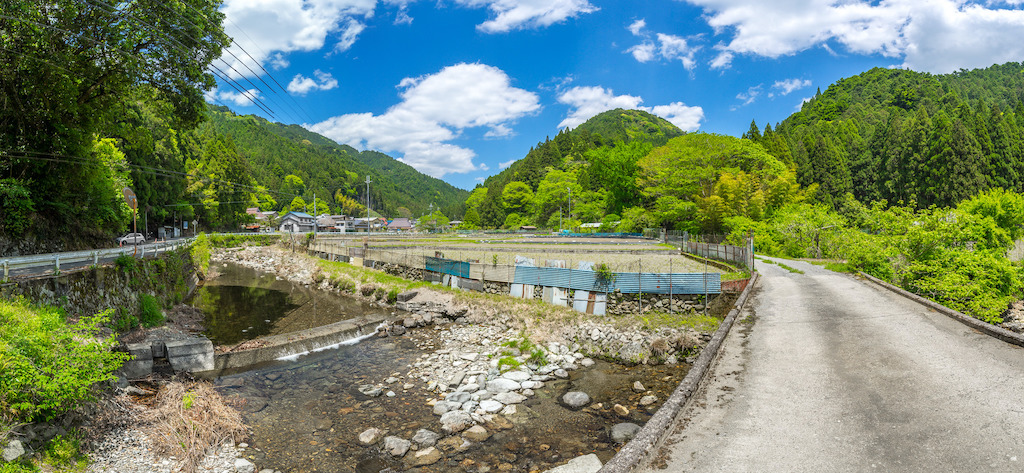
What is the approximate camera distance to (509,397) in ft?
32.0

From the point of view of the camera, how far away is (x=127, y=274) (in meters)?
14.9

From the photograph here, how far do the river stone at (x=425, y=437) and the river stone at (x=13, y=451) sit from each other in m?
5.19

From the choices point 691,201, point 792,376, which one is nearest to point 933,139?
point 691,201

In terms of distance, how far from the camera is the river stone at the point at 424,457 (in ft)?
23.9

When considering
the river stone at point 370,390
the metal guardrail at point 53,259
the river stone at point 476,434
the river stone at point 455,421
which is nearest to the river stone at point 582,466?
the river stone at point 476,434

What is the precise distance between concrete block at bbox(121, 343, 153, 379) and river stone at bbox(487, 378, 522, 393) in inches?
322

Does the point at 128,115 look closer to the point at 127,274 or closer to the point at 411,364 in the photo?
the point at 127,274

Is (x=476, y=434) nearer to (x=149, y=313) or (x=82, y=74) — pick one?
(x=149, y=313)

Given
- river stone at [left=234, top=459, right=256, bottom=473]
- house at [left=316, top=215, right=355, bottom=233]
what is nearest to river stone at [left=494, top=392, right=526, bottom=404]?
river stone at [left=234, top=459, right=256, bottom=473]

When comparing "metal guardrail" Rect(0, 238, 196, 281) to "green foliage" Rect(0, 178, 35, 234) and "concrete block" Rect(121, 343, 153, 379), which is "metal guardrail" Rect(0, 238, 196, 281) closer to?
"concrete block" Rect(121, 343, 153, 379)

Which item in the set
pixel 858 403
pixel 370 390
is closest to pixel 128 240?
pixel 370 390

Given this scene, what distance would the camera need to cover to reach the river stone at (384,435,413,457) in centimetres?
754

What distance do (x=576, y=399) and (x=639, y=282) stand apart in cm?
763

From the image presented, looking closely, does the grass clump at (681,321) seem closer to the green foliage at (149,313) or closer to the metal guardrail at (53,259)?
the green foliage at (149,313)
